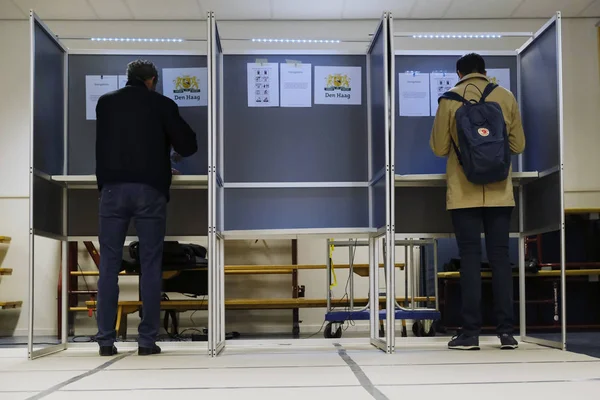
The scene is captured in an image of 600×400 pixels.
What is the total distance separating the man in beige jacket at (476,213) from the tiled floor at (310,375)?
187 mm

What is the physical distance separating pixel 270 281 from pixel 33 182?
3501mm

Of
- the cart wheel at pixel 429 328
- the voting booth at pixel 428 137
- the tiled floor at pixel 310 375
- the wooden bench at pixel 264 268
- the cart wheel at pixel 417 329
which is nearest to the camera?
the tiled floor at pixel 310 375

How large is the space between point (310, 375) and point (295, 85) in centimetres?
213

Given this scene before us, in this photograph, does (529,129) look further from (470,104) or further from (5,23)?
(5,23)

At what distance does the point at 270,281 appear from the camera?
708cm

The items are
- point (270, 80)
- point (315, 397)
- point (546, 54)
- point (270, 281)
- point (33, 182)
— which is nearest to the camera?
point (315, 397)

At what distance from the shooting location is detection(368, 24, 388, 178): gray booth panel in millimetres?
3896

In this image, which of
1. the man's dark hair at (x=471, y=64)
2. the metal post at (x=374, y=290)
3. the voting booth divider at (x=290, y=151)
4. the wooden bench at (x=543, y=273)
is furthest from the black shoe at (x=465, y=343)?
the wooden bench at (x=543, y=273)

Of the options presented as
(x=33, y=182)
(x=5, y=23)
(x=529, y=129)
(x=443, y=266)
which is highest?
(x=5, y=23)

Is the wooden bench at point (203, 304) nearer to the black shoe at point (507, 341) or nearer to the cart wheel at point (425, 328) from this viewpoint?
the cart wheel at point (425, 328)

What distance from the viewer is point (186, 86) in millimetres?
4508

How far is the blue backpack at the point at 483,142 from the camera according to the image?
12.3 feet

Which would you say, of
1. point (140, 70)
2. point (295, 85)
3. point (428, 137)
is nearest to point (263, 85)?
point (295, 85)

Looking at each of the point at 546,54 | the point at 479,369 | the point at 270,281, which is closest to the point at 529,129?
the point at 546,54
